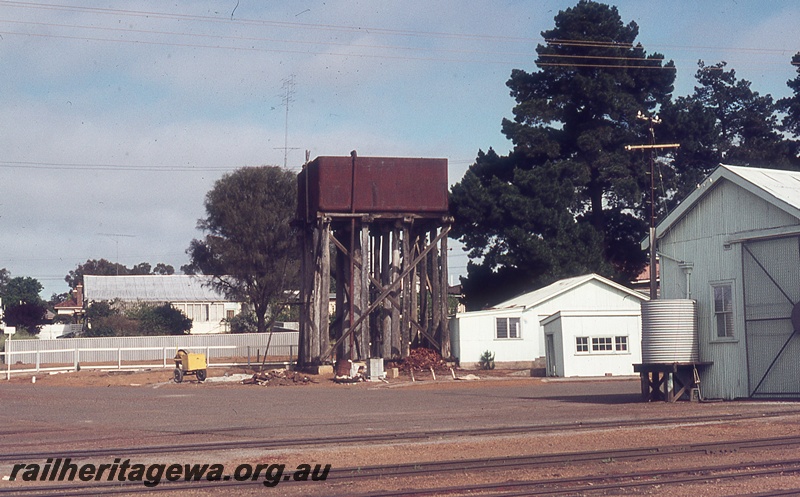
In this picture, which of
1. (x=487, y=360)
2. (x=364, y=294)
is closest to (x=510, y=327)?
(x=487, y=360)

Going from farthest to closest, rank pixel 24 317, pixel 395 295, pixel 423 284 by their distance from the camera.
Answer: pixel 24 317, pixel 423 284, pixel 395 295

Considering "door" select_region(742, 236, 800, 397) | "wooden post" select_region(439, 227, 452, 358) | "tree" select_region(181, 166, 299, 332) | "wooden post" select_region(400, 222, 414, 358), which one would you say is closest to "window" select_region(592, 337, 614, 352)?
"wooden post" select_region(439, 227, 452, 358)

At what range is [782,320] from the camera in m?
23.4

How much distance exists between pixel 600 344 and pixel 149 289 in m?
55.7

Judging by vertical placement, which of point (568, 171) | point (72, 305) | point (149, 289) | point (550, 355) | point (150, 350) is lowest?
point (550, 355)

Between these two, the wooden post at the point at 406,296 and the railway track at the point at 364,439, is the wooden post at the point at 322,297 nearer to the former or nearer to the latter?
the wooden post at the point at 406,296

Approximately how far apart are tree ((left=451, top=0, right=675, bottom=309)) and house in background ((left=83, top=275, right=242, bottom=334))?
1402 inches

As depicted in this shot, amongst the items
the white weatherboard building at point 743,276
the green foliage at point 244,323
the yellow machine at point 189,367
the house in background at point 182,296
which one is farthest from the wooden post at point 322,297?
the house in background at point 182,296

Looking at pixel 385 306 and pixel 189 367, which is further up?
pixel 385 306

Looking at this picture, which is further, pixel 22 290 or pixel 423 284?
pixel 22 290

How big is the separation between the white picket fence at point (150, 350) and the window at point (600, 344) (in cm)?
1783

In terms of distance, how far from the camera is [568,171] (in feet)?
183

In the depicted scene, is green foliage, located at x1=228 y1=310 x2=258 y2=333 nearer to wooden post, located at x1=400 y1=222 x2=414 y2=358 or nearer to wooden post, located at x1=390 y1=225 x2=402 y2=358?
wooden post, located at x1=400 y1=222 x2=414 y2=358

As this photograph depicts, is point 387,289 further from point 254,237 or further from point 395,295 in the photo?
point 254,237
